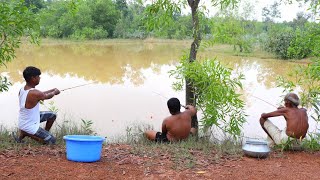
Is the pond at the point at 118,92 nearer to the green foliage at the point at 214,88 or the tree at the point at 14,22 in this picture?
the green foliage at the point at 214,88

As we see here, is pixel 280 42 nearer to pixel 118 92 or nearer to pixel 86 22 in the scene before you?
pixel 118 92

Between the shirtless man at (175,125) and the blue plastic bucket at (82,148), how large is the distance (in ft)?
4.37

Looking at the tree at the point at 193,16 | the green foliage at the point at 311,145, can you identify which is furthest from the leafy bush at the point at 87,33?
the green foliage at the point at 311,145

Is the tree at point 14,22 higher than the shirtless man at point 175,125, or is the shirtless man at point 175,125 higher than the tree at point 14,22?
the tree at point 14,22

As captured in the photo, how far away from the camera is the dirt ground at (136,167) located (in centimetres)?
339

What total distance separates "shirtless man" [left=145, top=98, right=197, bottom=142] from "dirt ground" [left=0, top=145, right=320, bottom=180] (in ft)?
2.67

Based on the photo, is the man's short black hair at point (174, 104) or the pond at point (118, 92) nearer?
the man's short black hair at point (174, 104)

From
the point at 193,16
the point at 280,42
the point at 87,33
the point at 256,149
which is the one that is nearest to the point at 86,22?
the point at 87,33

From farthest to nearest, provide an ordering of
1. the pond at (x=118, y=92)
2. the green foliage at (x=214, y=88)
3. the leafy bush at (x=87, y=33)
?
1. the leafy bush at (x=87, y=33)
2. the pond at (x=118, y=92)
3. the green foliage at (x=214, y=88)

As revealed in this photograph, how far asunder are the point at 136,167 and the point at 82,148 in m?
0.53

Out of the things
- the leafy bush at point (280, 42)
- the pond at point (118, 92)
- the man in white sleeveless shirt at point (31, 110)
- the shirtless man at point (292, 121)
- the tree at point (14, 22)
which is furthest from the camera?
the leafy bush at point (280, 42)

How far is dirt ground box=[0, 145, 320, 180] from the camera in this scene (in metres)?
3.39

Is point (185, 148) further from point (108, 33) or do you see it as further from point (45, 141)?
point (108, 33)

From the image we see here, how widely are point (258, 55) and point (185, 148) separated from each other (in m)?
19.0
